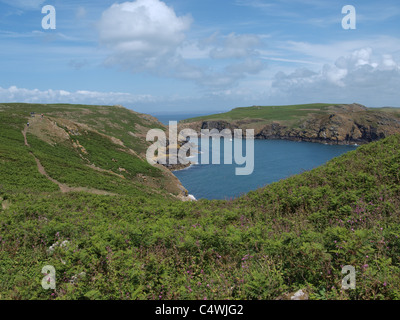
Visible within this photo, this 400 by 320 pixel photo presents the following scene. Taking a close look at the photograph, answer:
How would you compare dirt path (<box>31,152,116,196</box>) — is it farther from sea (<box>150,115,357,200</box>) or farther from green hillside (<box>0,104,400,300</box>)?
sea (<box>150,115,357,200</box>)

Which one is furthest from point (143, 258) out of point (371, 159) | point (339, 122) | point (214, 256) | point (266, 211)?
point (339, 122)

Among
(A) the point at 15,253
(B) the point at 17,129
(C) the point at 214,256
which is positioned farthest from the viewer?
(B) the point at 17,129

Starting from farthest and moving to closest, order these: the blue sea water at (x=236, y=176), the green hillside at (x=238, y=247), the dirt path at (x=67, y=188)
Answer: the blue sea water at (x=236, y=176) → the dirt path at (x=67, y=188) → the green hillside at (x=238, y=247)

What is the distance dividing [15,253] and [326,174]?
14.5m

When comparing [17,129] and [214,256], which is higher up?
[17,129]

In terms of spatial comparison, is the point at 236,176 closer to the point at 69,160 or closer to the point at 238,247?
the point at 69,160

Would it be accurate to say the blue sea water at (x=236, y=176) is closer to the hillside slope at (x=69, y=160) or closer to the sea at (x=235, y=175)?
the sea at (x=235, y=175)

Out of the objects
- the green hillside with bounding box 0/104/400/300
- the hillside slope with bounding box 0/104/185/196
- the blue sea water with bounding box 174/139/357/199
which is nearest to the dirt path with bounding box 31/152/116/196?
the hillside slope with bounding box 0/104/185/196

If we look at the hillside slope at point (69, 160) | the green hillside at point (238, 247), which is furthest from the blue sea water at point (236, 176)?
the green hillside at point (238, 247)

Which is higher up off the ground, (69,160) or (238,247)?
(238,247)

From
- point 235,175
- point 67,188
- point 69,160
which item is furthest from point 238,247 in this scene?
point 235,175

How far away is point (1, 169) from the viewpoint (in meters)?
27.4
